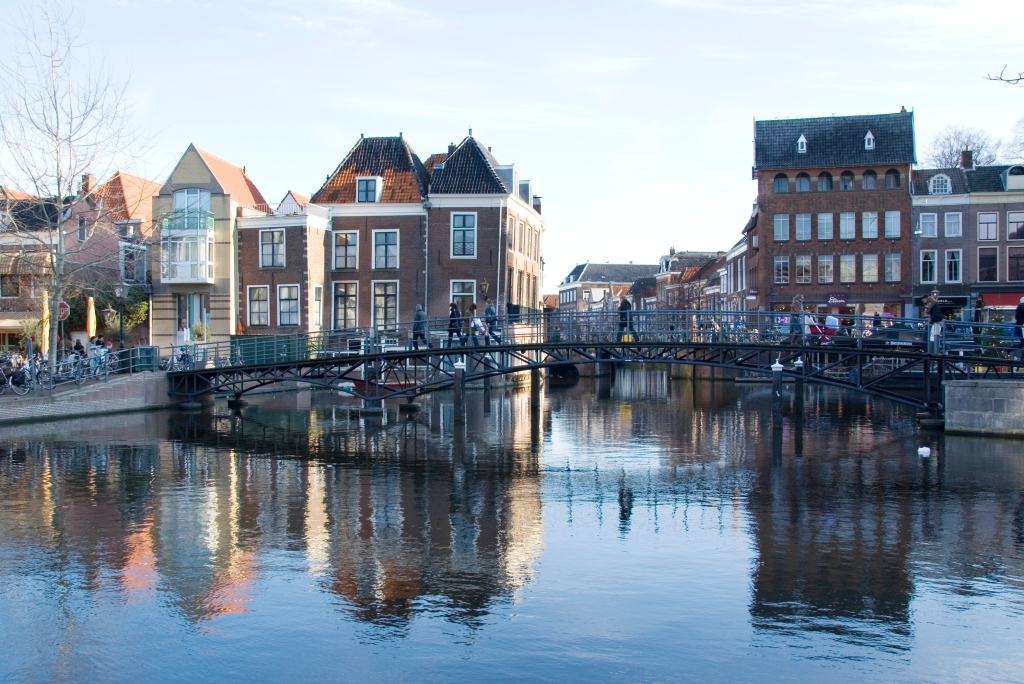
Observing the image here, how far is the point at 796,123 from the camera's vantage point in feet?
184

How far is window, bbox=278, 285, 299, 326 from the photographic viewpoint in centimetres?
4528

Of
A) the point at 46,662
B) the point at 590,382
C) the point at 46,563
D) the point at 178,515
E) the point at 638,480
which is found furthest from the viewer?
the point at 590,382

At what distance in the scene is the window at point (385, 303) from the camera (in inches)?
1785

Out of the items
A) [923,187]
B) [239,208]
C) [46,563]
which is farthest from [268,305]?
[923,187]

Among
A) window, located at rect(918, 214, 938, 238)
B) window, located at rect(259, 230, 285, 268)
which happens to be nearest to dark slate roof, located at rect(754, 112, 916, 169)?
window, located at rect(918, 214, 938, 238)

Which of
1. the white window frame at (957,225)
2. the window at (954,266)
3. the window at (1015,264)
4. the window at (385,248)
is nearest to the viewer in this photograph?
the window at (385,248)

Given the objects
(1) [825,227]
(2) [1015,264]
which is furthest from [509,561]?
(2) [1015,264]

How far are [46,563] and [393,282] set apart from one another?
33.8 m

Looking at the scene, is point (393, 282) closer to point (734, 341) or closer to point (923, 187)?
point (734, 341)

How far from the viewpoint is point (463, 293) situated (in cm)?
4472

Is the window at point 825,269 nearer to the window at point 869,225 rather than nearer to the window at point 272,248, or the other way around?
the window at point 869,225

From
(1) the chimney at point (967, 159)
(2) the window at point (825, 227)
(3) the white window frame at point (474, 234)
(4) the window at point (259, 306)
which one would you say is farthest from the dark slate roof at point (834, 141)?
(4) the window at point (259, 306)

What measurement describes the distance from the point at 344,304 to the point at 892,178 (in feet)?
107

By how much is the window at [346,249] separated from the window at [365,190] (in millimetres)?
1789
